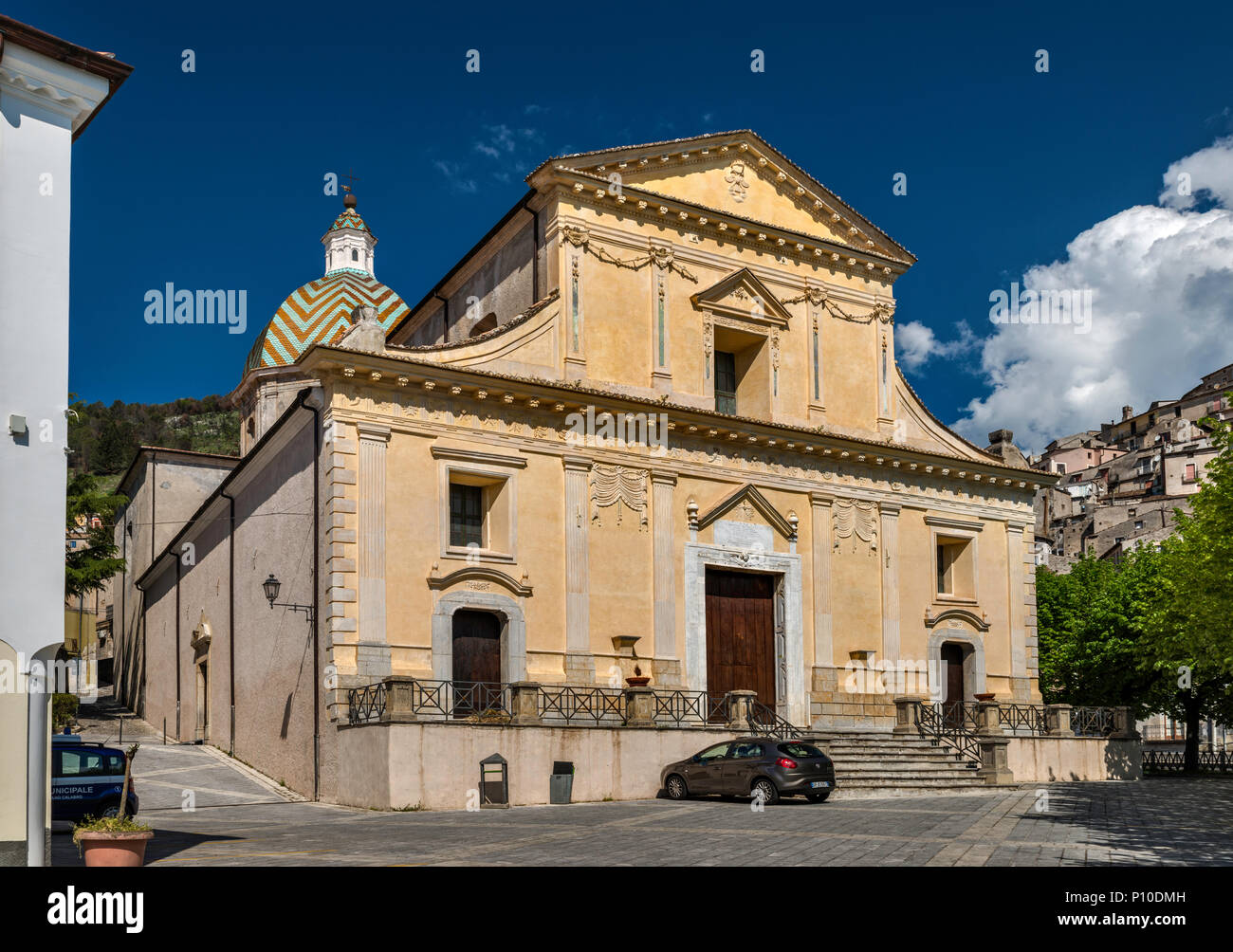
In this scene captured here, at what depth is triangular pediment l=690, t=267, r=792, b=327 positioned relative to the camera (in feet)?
98.1

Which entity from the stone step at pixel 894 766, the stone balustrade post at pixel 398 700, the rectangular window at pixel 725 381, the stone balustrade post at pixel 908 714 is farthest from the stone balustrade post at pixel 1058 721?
the stone balustrade post at pixel 398 700

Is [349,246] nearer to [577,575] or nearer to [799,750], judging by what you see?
[577,575]

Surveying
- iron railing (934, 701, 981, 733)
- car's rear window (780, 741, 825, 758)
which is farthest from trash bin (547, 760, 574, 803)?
iron railing (934, 701, 981, 733)

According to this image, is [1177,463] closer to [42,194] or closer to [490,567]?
[490,567]

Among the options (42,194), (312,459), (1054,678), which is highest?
(42,194)

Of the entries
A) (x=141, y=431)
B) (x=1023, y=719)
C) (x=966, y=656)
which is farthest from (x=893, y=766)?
(x=141, y=431)

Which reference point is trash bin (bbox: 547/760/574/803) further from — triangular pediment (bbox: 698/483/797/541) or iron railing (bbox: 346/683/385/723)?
triangular pediment (bbox: 698/483/797/541)

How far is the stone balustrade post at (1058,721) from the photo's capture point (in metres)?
30.7

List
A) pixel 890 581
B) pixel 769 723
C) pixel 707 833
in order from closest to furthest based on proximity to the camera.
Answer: pixel 707 833 → pixel 769 723 → pixel 890 581

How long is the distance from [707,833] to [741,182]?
63.4 ft

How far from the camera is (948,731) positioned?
3023cm
